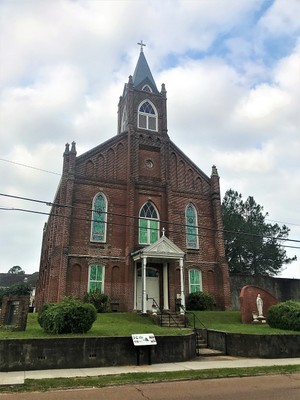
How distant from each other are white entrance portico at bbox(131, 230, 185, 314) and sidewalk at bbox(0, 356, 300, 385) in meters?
8.30

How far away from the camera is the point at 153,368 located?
11250mm

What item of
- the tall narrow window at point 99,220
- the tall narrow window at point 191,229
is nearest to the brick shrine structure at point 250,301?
the tall narrow window at point 191,229

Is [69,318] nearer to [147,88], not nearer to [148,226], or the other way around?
[148,226]

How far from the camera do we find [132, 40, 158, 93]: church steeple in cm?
3029

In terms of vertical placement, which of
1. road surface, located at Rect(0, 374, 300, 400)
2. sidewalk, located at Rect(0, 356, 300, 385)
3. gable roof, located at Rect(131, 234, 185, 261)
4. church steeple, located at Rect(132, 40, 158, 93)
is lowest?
road surface, located at Rect(0, 374, 300, 400)

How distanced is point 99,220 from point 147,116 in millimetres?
10100

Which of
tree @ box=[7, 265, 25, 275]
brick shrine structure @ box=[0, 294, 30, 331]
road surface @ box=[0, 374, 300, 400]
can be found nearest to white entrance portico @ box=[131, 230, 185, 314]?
brick shrine structure @ box=[0, 294, 30, 331]

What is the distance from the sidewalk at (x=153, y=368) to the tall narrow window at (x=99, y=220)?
12134 millimetres

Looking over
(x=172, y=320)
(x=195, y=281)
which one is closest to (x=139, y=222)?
(x=195, y=281)

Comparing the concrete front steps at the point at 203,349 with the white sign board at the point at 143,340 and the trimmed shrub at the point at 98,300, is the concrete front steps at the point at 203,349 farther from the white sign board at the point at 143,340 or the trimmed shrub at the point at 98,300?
the trimmed shrub at the point at 98,300

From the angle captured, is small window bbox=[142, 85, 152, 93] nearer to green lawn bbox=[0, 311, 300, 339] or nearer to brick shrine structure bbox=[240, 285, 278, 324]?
brick shrine structure bbox=[240, 285, 278, 324]

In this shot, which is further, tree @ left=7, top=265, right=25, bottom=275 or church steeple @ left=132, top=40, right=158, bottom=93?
tree @ left=7, top=265, right=25, bottom=275

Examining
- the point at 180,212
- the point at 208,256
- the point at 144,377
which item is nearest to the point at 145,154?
the point at 180,212

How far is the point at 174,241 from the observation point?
25.3 m
